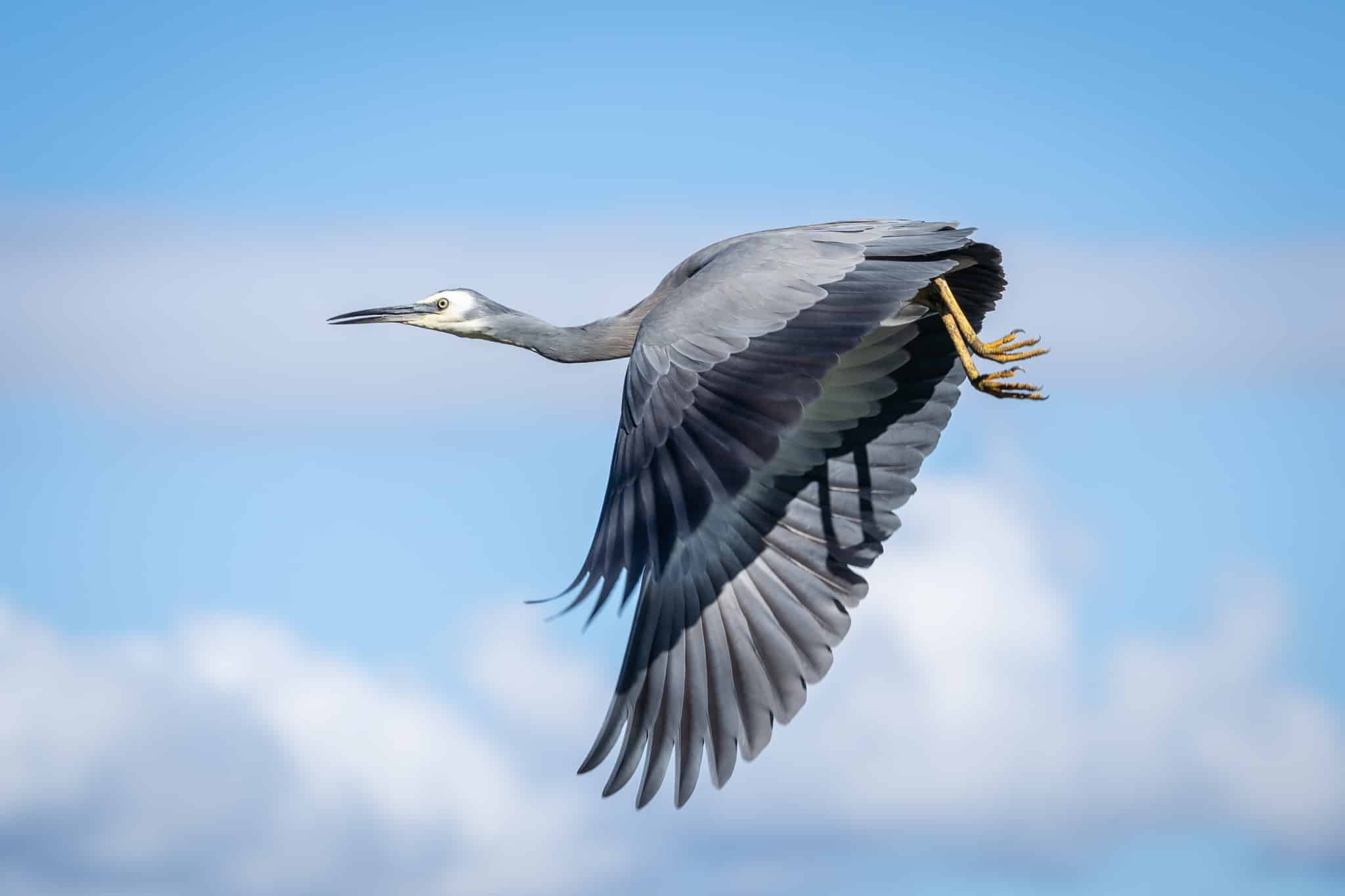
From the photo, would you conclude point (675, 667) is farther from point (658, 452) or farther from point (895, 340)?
point (895, 340)

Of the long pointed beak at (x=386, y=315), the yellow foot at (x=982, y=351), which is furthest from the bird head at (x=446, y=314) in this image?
the yellow foot at (x=982, y=351)

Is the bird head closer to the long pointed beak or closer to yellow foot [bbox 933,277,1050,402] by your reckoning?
the long pointed beak

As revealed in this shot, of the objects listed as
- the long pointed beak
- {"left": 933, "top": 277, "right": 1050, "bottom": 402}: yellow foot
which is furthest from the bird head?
{"left": 933, "top": 277, "right": 1050, "bottom": 402}: yellow foot

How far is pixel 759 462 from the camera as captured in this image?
789 cm

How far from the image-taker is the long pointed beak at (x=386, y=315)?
1205cm

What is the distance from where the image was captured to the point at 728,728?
8.93 meters

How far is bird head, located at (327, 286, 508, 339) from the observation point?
38.7ft

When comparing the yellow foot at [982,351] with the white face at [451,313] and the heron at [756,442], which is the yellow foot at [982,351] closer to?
the heron at [756,442]

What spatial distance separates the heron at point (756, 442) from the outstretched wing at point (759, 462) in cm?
1

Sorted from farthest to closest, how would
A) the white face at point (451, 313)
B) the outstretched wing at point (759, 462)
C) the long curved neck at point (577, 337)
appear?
the white face at point (451, 313), the long curved neck at point (577, 337), the outstretched wing at point (759, 462)

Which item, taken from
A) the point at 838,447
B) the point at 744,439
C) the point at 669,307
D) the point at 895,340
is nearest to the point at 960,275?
the point at 895,340

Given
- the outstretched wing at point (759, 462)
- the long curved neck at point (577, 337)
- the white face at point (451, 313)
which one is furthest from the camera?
the white face at point (451, 313)

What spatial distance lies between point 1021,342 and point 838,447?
1555 mm

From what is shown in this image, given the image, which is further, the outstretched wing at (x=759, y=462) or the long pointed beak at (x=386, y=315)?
the long pointed beak at (x=386, y=315)
